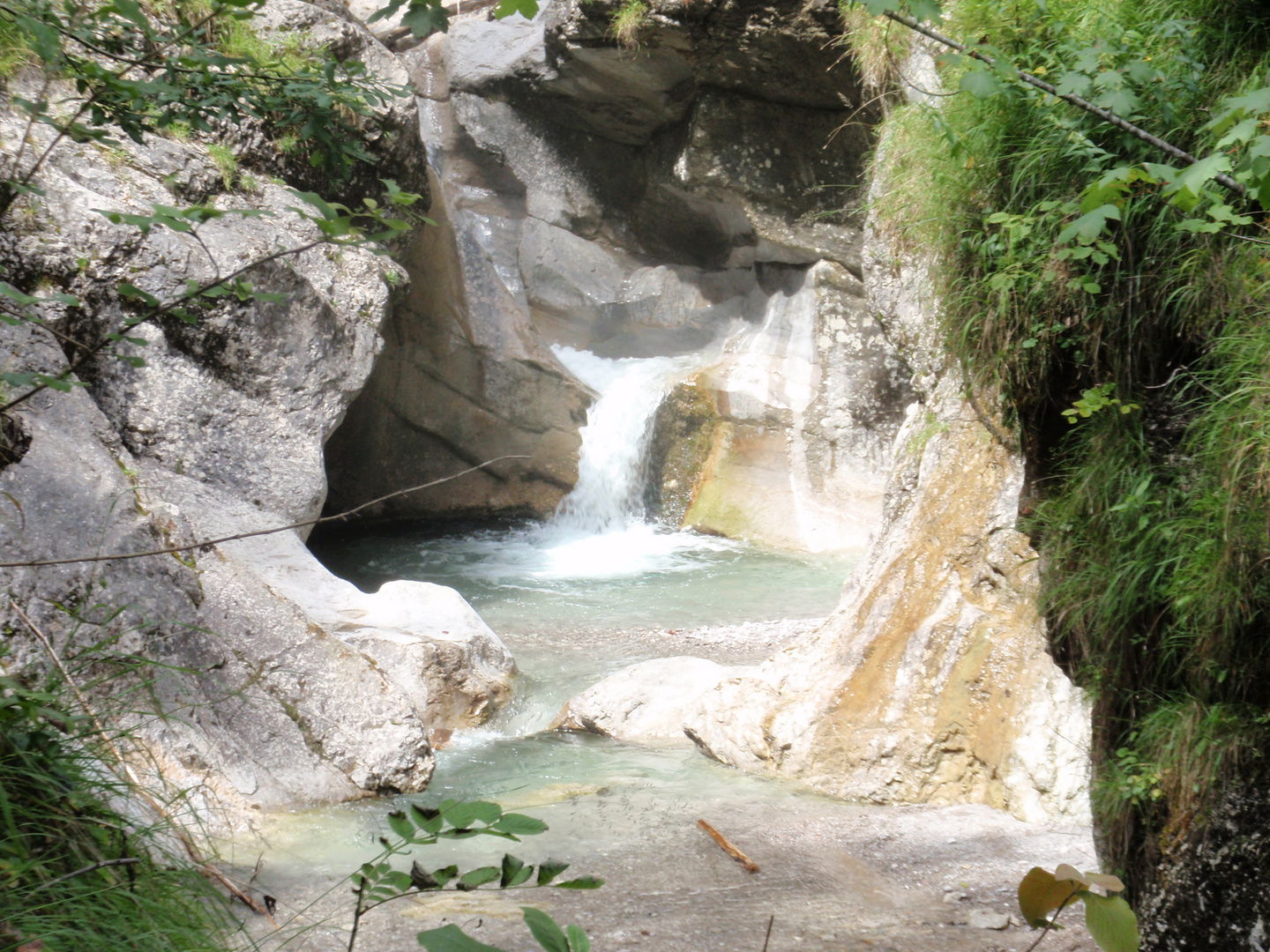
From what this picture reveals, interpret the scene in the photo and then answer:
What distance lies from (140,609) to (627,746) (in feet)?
7.83

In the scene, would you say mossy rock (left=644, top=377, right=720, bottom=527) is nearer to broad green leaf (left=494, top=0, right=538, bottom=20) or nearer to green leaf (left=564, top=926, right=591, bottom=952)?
broad green leaf (left=494, top=0, right=538, bottom=20)

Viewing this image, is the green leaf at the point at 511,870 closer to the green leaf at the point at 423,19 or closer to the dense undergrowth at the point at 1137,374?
the green leaf at the point at 423,19

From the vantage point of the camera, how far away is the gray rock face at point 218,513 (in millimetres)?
3252

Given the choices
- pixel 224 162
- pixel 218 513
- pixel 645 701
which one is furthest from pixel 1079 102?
pixel 224 162

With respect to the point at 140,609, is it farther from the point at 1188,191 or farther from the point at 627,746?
the point at 1188,191

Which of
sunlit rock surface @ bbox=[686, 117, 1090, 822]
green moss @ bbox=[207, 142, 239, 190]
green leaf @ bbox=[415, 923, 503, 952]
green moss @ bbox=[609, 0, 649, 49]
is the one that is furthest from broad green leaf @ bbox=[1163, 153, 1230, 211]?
green moss @ bbox=[609, 0, 649, 49]

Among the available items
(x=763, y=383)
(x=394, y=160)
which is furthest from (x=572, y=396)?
(x=394, y=160)

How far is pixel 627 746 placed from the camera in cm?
465

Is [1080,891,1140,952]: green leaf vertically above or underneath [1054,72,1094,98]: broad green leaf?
underneath

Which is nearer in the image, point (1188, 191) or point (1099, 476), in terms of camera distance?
point (1188, 191)

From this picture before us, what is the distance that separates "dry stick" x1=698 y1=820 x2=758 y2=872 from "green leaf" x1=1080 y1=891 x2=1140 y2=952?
1792 millimetres

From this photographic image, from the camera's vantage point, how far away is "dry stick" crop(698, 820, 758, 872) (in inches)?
114

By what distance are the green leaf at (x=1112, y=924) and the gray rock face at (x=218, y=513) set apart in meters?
1.87

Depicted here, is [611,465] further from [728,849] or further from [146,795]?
[146,795]
